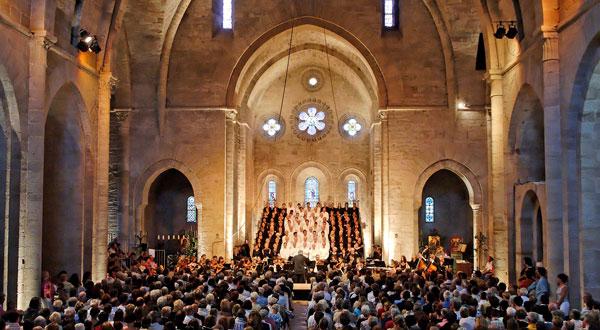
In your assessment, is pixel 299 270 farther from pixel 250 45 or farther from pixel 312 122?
pixel 312 122

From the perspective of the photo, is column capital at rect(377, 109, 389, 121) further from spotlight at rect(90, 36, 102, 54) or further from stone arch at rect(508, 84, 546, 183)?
spotlight at rect(90, 36, 102, 54)

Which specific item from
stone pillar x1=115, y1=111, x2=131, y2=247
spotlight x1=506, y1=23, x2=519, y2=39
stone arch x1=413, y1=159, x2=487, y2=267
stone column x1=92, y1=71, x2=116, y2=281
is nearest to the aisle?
stone column x1=92, y1=71, x2=116, y2=281

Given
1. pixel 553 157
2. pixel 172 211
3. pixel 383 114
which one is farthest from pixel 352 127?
pixel 553 157

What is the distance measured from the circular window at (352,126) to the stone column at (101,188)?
74.2 feet

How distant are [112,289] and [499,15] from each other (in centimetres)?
1526

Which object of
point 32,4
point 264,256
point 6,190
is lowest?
point 264,256

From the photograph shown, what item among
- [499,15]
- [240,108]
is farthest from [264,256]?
[499,15]

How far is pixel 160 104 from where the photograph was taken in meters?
34.3

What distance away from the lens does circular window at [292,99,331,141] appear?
45312 mm

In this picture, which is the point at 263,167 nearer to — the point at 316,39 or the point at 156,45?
the point at 316,39

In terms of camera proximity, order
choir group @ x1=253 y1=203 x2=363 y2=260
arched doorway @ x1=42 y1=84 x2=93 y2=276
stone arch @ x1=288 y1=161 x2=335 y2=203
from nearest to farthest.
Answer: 1. arched doorway @ x1=42 y1=84 x2=93 y2=276
2. choir group @ x1=253 y1=203 x2=363 y2=260
3. stone arch @ x1=288 y1=161 x2=335 y2=203

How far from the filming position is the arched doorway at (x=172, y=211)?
Result: 38875mm

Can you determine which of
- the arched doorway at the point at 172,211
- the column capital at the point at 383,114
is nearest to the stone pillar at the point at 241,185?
the arched doorway at the point at 172,211

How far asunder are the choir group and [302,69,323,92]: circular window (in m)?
7.81
